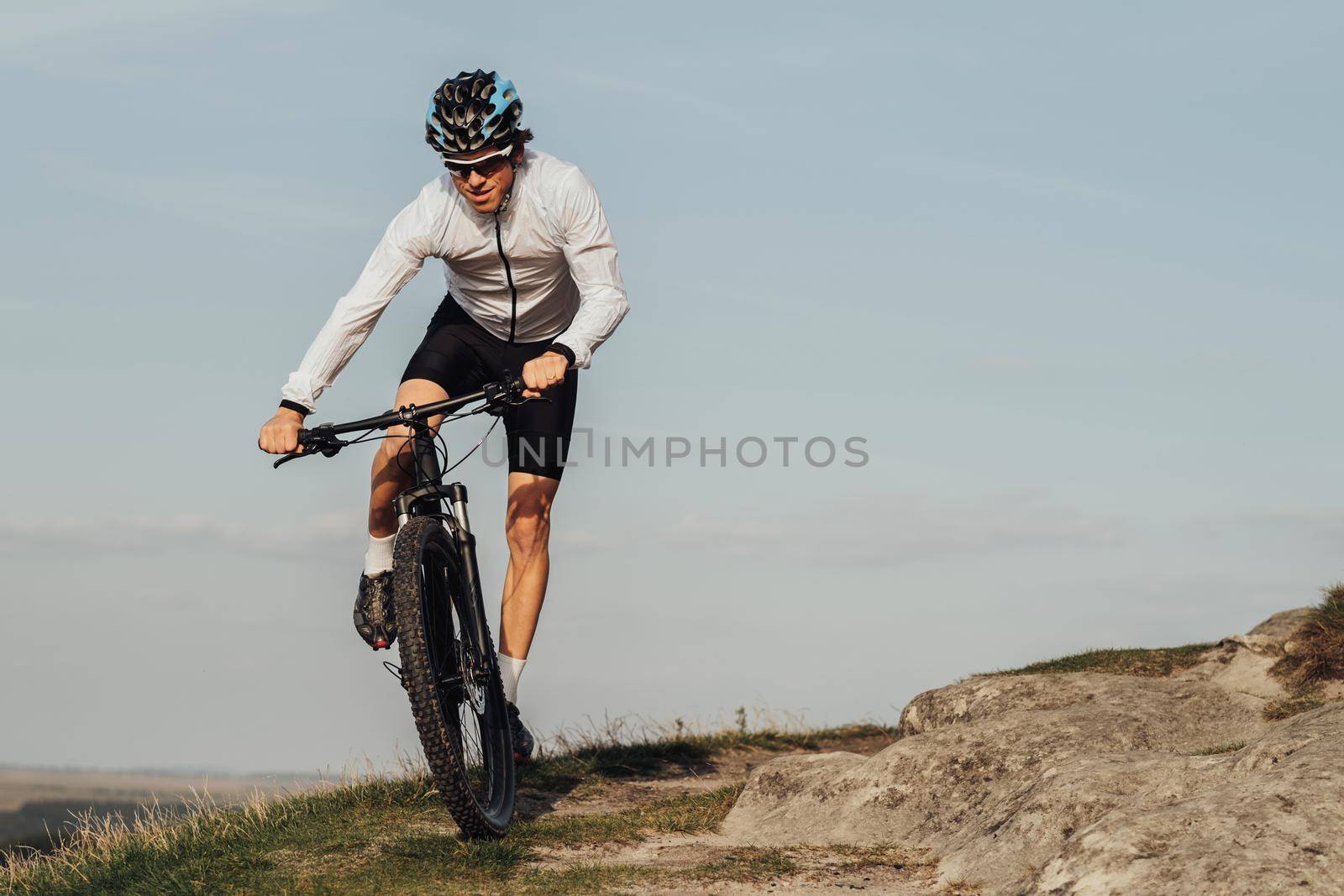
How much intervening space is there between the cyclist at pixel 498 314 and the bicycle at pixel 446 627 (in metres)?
0.21

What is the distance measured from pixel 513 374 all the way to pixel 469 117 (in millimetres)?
1479

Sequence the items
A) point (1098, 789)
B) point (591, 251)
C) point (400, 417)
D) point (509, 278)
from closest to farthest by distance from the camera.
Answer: point (1098, 789)
point (400, 417)
point (591, 251)
point (509, 278)

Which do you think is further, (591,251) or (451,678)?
(591,251)

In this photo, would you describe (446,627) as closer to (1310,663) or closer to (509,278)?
(509,278)

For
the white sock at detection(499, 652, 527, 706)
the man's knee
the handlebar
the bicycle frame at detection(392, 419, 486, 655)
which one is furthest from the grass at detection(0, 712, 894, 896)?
the handlebar

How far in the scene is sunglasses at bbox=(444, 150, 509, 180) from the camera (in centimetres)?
659

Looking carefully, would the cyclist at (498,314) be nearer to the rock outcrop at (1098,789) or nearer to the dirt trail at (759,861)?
the dirt trail at (759,861)

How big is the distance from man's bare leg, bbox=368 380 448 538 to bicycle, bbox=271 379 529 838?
13 cm

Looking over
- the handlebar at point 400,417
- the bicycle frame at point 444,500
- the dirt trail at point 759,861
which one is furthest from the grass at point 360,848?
the handlebar at point 400,417

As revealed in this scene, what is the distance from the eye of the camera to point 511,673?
7.32 m

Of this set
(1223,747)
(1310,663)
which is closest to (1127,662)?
(1310,663)

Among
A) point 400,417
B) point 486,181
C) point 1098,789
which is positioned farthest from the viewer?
point 486,181

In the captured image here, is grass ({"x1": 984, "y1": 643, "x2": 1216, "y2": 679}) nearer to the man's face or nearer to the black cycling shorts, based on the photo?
the black cycling shorts

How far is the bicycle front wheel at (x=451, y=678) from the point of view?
5.45 metres
